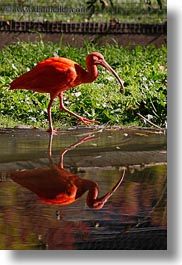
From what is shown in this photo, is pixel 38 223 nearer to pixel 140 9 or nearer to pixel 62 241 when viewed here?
pixel 62 241

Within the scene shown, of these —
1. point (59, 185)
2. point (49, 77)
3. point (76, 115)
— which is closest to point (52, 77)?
point (49, 77)

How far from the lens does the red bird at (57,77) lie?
417 centimetres

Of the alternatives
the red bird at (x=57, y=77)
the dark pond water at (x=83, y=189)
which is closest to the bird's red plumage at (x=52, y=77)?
the red bird at (x=57, y=77)

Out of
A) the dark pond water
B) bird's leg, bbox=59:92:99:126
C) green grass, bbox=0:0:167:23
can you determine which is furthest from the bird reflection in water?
green grass, bbox=0:0:167:23

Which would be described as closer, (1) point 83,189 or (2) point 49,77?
(1) point 83,189

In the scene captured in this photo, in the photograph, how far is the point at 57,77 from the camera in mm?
A: 4172

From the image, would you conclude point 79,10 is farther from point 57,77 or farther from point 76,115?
point 76,115

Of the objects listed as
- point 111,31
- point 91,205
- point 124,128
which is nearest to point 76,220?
point 91,205

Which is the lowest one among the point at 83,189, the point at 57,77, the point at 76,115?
the point at 83,189

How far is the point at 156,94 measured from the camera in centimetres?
417

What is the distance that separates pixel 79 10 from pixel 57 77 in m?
0.25

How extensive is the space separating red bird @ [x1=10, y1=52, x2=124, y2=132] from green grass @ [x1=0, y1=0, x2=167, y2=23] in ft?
0.49

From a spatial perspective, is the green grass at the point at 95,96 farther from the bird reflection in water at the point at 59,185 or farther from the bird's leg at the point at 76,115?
the bird reflection in water at the point at 59,185

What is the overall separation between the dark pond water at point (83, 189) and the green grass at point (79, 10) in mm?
407
